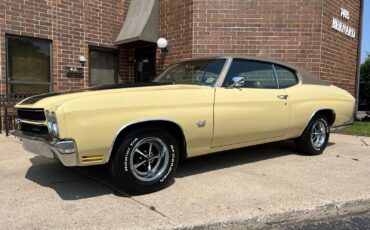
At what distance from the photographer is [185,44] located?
347 inches

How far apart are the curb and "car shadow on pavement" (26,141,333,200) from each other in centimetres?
118

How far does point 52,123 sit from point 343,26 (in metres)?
8.56

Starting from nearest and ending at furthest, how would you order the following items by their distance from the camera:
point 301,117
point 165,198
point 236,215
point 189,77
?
point 236,215, point 165,198, point 189,77, point 301,117

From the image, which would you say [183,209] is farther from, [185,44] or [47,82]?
[47,82]

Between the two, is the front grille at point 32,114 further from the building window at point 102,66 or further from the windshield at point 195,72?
the building window at point 102,66

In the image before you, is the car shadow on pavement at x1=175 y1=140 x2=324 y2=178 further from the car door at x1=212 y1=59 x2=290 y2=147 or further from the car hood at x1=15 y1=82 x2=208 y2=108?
the car hood at x1=15 y1=82 x2=208 y2=108

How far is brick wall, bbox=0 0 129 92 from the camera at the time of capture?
27.8 feet

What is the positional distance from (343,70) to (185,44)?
4.37 meters

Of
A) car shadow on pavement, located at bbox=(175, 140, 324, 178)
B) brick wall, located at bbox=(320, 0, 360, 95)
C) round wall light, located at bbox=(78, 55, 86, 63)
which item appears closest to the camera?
car shadow on pavement, located at bbox=(175, 140, 324, 178)

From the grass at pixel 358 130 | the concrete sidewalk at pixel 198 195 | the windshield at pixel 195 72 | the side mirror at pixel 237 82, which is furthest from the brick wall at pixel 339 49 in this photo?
the side mirror at pixel 237 82

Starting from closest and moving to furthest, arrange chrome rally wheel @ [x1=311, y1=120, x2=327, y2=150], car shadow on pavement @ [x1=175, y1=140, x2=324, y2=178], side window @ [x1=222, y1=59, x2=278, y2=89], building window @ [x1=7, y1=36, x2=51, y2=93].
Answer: side window @ [x1=222, y1=59, x2=278, y2=89] → car shadow on pavement @ [x1=175, y1=140, x2=324, y2=178] → chrome rally wheel @ [x1=311, y1=120, x2=327, y2=150] → building window @ [x1=7, y1=36, x2=51, y2=93]

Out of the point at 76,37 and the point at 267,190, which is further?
the point at 76,37

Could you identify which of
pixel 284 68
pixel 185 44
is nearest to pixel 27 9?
pixel 185 44

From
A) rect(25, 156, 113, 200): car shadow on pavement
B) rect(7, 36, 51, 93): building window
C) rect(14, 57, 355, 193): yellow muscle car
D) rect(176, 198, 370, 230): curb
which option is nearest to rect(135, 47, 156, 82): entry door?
rect(7, 36, 51, 93): building window
